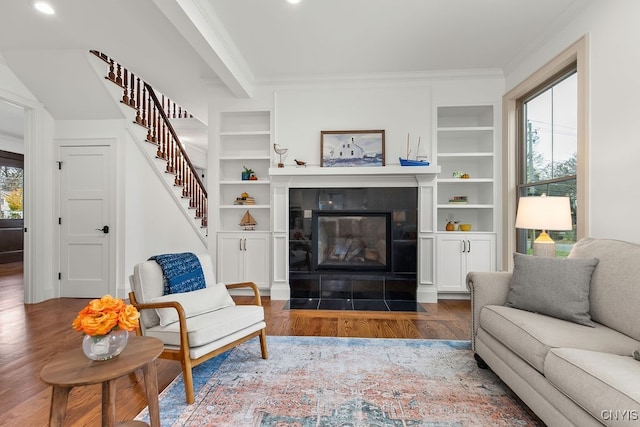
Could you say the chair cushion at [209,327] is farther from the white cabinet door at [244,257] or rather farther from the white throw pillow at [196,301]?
the white cabinet door at [244,257]

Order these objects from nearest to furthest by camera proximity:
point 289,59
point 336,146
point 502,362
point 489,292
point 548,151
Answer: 1. point 502,362
2. point 489,292
3. point 548,151
4. point 289,59
5. point 336,146

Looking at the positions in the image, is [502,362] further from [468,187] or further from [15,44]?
[15,44]

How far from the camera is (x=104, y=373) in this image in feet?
4.13

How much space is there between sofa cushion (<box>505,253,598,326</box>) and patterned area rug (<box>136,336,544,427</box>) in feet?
1.85

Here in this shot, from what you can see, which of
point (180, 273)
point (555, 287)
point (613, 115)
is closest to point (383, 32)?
point (613, 115)

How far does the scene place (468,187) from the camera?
443 cm

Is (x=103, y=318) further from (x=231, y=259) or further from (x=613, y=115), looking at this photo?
(x=613, y=115)

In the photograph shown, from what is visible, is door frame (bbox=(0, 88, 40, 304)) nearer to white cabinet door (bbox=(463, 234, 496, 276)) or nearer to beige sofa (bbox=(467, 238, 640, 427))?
beige sofa (bbox=(467, 238, 640, 427))

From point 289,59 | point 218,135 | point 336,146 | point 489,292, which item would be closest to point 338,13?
point 289,59

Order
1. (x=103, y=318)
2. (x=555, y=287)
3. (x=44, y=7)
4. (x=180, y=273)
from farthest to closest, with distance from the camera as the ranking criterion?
(x=44, y=7) → (x=180, y=273) → (x=555, y=287) → (x=103, y=318)

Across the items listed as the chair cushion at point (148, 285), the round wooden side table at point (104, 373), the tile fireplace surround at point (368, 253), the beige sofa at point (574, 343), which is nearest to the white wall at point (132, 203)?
the tile fireplace surround at point (368, 253)

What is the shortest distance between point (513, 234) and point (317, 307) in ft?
8.31

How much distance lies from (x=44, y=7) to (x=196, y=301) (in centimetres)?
294

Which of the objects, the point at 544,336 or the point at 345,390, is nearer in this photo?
the point at 544,336
